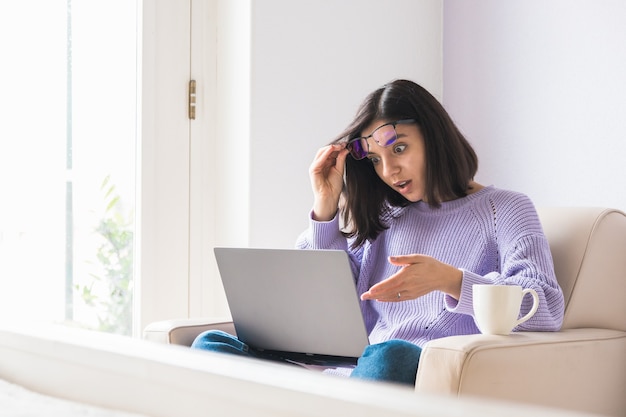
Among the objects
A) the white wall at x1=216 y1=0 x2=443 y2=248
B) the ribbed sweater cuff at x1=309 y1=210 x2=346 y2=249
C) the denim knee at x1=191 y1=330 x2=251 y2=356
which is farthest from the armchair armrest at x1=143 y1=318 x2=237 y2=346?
the white wall at x1=216 y1=0 x2=443 y2=248

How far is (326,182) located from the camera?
2094 mm

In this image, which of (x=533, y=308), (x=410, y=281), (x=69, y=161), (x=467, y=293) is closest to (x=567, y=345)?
(x=533, y=308)

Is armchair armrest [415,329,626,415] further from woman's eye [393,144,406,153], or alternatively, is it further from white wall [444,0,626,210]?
white wall [444,0,626,210]

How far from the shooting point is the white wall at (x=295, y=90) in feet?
8.58

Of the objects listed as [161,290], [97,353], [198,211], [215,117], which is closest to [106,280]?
[161,290]

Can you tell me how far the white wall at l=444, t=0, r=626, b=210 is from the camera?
2.38m

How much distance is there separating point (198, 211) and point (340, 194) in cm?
74

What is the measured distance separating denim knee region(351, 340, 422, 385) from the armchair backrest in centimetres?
42

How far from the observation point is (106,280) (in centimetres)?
264

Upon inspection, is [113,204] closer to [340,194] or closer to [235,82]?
[235,82]

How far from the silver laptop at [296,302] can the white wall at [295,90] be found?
2.87 ft

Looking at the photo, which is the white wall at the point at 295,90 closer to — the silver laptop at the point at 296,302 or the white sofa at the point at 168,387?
the silver laptop at the point at 296,302

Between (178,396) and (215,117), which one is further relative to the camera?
(215,117)

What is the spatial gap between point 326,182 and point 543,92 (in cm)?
86
